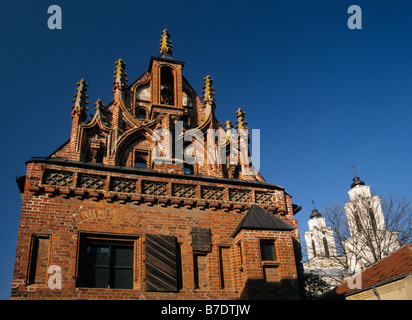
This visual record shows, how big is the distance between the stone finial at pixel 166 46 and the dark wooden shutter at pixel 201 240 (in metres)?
7.90

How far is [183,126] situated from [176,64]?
2.89m

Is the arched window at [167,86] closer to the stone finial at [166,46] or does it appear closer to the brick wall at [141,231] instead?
the stone finial at [166,46]

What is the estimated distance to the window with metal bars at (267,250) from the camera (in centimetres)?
1108

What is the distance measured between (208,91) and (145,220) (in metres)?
6.37

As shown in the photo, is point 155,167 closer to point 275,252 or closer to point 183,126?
point 183,126

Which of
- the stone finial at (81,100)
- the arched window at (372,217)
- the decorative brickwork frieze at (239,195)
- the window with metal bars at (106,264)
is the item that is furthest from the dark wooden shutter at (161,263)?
the arched window at (372,217)

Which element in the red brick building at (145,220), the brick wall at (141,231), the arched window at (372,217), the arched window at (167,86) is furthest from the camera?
the arched window at (372,217)

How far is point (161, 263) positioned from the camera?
34.0ft

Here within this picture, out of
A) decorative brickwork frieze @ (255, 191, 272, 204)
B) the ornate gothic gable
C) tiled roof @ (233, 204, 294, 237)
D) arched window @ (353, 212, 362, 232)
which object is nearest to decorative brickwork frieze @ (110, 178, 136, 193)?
the ornate gothic gable

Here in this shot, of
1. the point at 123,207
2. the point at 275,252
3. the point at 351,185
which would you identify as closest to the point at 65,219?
the point at 123,207

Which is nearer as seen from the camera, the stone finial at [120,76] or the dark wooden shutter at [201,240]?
the dark wooden shutter at [201,240]

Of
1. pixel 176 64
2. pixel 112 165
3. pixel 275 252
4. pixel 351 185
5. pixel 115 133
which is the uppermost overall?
pixel 351 185

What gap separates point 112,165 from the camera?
457 inches

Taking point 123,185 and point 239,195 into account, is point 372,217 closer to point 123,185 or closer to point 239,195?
point 239,195
